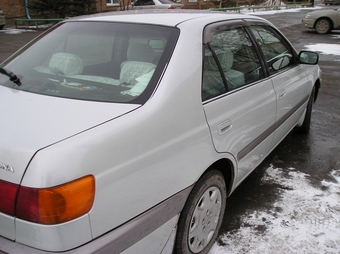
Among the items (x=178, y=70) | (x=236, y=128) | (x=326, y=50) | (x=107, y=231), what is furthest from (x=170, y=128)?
(x=326, y=50)

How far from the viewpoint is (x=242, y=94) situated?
251cm

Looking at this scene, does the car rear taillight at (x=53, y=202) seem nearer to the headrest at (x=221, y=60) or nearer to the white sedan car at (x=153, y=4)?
the headrest at (x=221, y=60)

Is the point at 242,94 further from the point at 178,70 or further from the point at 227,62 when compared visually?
the point at 178,70

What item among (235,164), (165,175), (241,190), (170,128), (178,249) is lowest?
(241,190)

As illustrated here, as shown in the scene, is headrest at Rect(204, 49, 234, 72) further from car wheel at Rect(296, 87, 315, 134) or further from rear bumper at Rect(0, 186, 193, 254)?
car wheel at Rect(296, 87, 315, 134)

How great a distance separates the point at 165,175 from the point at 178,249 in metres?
0.60

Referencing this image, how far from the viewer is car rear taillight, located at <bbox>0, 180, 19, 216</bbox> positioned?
139cm

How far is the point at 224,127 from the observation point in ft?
7.32

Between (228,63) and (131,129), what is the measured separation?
4.20 feet

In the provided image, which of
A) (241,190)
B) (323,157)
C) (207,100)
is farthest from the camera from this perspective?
(323,157)

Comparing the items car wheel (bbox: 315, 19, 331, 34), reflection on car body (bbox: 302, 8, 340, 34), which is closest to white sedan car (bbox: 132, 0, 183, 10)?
reflection on car body (bbox: 302, 8, 340, 34)

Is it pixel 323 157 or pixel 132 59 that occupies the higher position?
pixel 132 59

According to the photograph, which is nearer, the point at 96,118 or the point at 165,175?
the point at 96,118

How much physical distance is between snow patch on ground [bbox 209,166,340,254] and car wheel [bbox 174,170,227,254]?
206 millimetres
